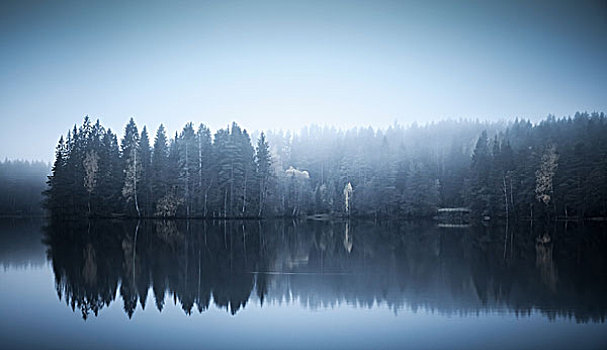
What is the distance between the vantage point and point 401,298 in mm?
16203

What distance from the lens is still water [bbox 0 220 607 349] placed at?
39.2ft

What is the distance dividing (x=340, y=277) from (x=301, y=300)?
4.37 m

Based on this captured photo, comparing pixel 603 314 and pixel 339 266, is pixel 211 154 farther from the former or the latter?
pixel 603 314

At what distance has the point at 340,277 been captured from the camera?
2033cm

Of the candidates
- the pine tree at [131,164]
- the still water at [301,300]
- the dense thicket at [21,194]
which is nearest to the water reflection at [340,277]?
the still water at [301,300]

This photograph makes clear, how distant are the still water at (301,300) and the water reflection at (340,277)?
0.22 ft

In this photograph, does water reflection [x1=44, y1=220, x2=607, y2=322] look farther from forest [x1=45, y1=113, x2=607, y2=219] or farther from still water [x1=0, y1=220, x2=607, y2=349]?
forest [x1=45, y1=113, x2=607, y2=219]

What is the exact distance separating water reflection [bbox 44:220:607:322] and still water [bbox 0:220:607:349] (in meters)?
0.07

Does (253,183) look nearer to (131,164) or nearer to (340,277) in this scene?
(131,164)

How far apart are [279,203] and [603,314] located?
229 feet

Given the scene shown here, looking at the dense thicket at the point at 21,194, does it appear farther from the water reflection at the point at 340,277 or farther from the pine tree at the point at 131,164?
the water reflection at the point at 340,277

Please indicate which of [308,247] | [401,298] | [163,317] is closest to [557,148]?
[308,247]

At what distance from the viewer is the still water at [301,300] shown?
39.2ft

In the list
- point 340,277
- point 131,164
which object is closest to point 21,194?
point 131,164
